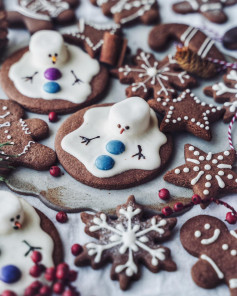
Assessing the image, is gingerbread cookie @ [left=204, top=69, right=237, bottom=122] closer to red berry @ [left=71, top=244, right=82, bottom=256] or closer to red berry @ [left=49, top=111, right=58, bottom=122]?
red berry @ [left=49, top=111, right=58, bottom=122]

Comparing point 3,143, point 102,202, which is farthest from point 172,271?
point 3,143

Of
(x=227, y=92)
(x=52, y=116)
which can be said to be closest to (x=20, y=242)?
(x=52, y=116)

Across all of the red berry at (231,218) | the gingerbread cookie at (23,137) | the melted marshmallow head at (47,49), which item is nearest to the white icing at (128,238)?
the red berry at (231,218)

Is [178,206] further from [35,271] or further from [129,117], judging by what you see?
[35,271]

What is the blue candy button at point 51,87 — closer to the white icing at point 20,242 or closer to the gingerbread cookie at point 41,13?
the gingerbread cookie at point 41,13

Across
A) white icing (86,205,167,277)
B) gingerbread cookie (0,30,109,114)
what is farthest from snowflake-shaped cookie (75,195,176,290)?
gingerbread cookie (0,30,109,114)

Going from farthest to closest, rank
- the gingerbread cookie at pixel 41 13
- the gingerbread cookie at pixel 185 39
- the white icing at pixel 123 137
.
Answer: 1. the gingerbread cookie at pixel 41 13
2. the gingerbread cookie at pixel 185 39
3. the white icing at pixel 123 137
